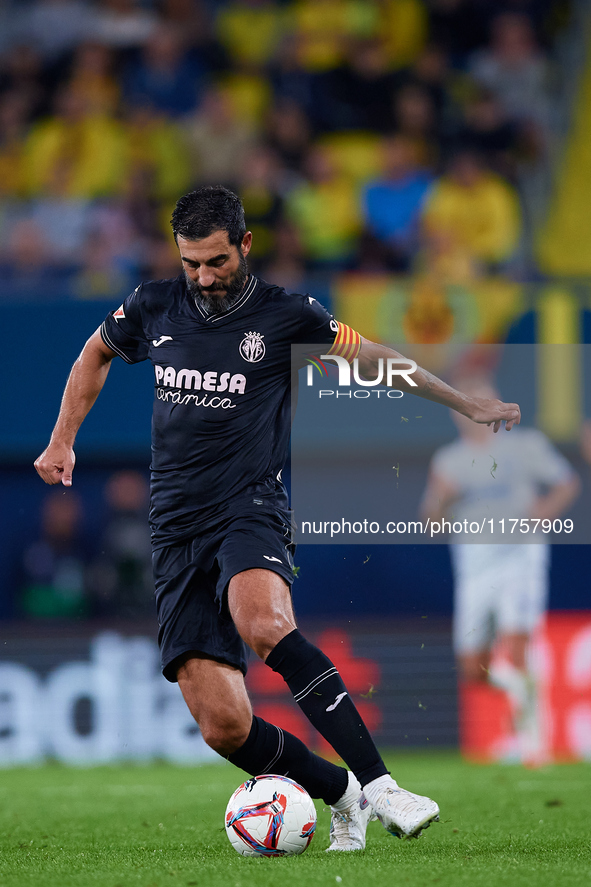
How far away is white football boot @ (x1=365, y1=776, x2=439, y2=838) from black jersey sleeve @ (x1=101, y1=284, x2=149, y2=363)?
76.1 inches

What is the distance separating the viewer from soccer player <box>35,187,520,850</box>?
13.9 feet

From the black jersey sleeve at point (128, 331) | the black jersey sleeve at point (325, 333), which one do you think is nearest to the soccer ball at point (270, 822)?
the black jersey sleeve at point (325, 333)

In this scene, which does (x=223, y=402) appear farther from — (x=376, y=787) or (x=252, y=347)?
(x=376, y=787)

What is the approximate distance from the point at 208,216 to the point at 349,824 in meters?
2.25

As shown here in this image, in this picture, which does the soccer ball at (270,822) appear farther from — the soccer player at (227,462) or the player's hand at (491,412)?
the player's hand at (491,412)

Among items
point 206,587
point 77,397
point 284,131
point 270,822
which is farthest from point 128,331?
point 284,131

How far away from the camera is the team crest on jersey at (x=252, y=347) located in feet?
14.4

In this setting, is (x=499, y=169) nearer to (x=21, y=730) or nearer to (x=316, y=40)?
(x=316, y=40)

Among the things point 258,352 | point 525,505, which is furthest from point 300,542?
point 258,352

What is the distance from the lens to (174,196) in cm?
1081

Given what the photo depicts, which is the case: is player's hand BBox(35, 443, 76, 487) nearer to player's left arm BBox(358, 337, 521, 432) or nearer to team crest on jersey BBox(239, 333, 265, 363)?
team crest on jersey BBox(239, 333, 265, 363)

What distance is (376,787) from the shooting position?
3.82 meters

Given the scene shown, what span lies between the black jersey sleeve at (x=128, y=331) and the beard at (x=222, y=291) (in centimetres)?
29

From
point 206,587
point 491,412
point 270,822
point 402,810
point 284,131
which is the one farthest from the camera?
point 284,131
